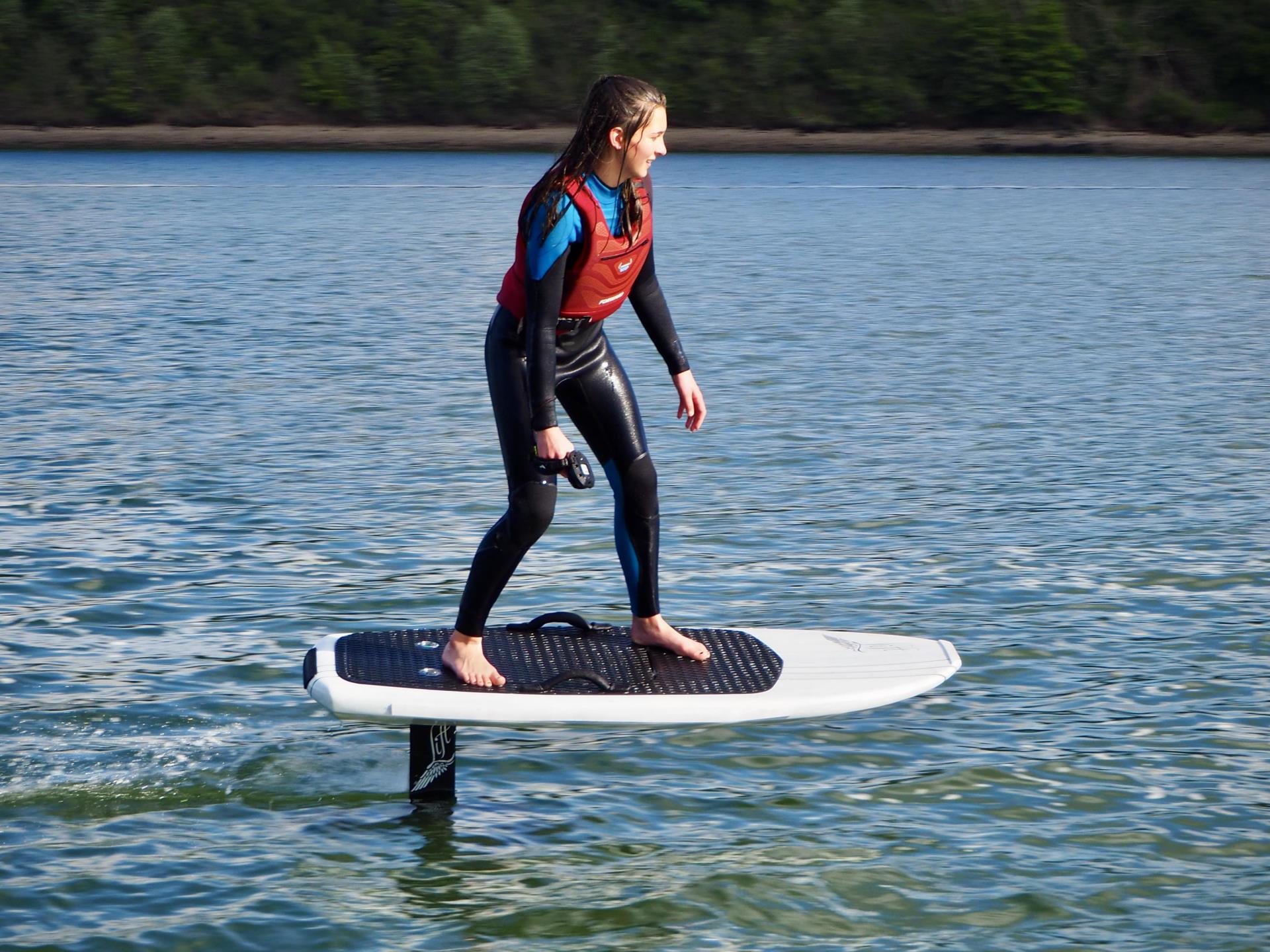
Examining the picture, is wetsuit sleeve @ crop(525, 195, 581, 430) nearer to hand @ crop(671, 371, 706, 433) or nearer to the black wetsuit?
the black wetsuit

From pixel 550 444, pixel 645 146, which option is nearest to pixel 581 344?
pixel 550 444

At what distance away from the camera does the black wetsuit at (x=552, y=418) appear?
504 cm

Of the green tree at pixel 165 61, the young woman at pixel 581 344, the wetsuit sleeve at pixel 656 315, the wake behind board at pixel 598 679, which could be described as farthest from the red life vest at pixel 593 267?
the green tree at pixel 165 61

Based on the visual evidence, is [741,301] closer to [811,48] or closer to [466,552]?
[466,552]

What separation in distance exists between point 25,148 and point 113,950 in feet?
227

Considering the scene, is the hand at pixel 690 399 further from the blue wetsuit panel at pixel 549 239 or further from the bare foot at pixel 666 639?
the blue wetsuit panel at pixel 549 239

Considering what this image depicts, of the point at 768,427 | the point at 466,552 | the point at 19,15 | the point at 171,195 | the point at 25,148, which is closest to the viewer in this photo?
the point at 466,552

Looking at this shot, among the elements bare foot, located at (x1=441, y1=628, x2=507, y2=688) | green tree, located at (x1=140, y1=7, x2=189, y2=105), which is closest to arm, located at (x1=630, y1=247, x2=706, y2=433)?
bare foot, located at (x1=441, y1=628, x2=507, y2=688)

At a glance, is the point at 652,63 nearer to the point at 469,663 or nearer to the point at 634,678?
the point at 634,678

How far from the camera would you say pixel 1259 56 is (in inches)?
2709

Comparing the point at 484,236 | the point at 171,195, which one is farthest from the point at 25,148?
the point at 484,236

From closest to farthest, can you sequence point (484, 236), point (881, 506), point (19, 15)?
point (881, 506) → point (484, 236) → point (19, 15)

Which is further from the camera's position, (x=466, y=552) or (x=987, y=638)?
(x=466, y=552)

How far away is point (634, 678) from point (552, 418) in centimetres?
85
